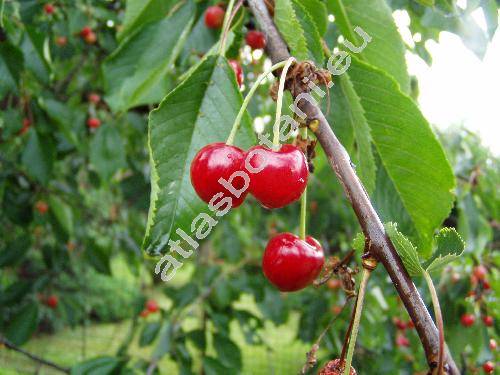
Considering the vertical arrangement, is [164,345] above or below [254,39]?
below

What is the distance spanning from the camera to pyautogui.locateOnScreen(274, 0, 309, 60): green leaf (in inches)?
24.3

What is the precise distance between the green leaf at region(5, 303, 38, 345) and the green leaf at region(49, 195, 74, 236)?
1.08 ft

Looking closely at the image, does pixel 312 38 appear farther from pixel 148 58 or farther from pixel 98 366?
pixel 98 366

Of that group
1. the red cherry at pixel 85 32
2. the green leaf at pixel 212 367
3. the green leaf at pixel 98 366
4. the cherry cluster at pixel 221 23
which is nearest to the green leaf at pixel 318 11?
the cherry cluster at pixel 221 23

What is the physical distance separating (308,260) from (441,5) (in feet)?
1.69

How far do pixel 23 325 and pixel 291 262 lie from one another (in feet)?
5.68

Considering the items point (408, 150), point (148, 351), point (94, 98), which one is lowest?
point (148, 351)

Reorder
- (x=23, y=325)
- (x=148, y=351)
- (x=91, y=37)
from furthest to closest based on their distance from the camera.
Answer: (x=148, y=351) → (x=91, y=37) → (x=23, y=325)

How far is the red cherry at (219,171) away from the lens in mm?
543

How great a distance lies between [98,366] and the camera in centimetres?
144

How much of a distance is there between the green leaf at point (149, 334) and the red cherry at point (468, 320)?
1180mm

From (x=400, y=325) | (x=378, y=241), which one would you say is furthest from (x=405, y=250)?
A: (x=400, y=325)

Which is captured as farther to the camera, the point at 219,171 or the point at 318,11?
the point at 318,11

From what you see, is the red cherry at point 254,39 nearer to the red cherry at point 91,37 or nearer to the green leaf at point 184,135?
the green leaf at point 184,135
